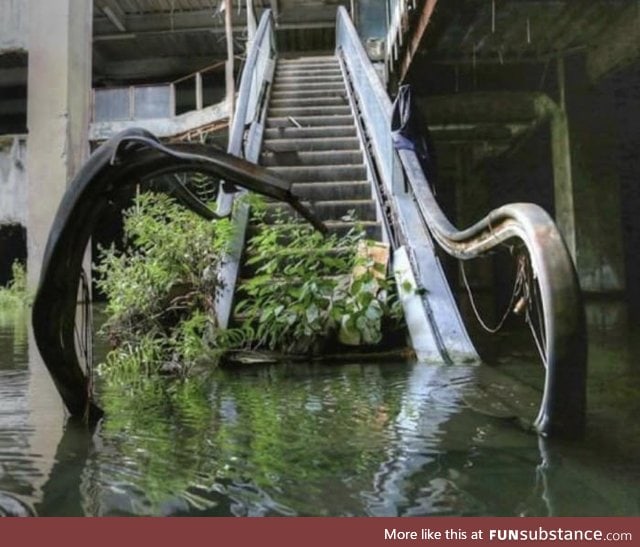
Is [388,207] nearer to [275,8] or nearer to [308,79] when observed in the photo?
[308,79]

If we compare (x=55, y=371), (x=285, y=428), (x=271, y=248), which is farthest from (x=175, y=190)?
(x=271, y=248)

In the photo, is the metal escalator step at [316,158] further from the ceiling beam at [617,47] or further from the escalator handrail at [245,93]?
the ceiling beam at [617,47]

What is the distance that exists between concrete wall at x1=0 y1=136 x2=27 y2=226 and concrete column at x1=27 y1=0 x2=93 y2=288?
2.58m

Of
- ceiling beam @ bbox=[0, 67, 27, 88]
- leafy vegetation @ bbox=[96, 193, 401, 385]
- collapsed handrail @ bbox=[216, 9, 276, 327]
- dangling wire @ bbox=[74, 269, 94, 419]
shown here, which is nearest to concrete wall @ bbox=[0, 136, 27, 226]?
collapsed handrail @ bbox=[216, 9, 276, 327]

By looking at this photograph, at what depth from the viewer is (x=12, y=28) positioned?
7.88 m

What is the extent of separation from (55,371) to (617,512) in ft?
6.25

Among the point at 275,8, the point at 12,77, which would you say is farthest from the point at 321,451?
the point at 12,77

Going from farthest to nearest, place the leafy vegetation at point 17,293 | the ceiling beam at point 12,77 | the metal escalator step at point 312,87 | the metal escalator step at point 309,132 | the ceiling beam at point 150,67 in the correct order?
1. the ceiling beam at point 150,67
2. the ceiling beam at point 12,77
3. the metal escalator step at point 312,87
4. the leafy vegetation at point 17,293
5. the metal escalator step at point 309,132

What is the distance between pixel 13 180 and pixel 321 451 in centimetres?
946

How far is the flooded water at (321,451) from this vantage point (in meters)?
1.54

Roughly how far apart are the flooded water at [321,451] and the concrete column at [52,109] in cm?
Answer: 443

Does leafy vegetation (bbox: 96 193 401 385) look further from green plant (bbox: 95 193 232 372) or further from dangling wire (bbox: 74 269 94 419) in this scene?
dangling wire (bbox: 74 269 94 419)

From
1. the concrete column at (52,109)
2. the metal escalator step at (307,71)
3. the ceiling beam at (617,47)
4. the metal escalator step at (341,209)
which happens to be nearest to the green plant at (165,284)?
the metal escalator step at (341,209)

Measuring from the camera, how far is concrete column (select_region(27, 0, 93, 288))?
711 cm
